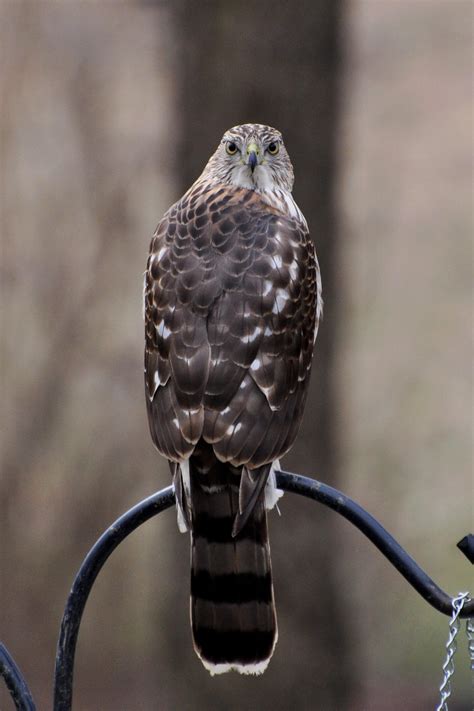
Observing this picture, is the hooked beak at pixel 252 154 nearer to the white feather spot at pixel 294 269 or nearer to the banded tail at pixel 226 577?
the white feather spot at pixel 294 269

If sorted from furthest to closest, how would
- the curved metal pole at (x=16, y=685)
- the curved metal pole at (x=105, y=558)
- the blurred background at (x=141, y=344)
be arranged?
the blurred background at (x=141, y=344) < the curved metal pole at (x=105, y=558) < the curved metal pole at (x=16, y=685)

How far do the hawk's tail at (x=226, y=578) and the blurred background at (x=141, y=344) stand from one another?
8.87 feet

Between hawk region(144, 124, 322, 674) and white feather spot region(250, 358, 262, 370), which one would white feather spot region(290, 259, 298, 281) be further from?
white feather spot region(250, 358, 262, 370)

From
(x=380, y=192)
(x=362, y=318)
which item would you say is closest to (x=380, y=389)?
(x=362, y=318)

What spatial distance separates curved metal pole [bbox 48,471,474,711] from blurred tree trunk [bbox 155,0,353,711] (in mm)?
3086

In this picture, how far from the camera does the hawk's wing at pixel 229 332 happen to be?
3.48 m

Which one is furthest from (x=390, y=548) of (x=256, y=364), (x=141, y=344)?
(x=141, y=344)

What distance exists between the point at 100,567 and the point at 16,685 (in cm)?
34

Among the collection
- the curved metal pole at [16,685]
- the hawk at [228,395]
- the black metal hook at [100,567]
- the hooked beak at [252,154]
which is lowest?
the curved metal pole at [16,685]

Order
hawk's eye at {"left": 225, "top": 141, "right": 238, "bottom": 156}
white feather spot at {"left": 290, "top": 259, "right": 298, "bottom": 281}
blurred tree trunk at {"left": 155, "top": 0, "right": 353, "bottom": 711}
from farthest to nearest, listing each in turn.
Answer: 1. blurred tree trunk at {"left": 155, "top": 0, "right": 353, "bottom": 711}
2. hawk's eye at {"left": 225, "top": 141, "right": 238, "bottom": 156}
3. white feather spot at {"left": 290, "top": 259, "right": 298, "bottom": 281}

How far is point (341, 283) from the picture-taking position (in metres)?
6.64

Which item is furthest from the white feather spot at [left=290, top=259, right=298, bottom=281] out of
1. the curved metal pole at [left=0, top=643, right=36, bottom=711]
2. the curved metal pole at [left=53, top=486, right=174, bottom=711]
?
the curved metal pole at [left=0, top=643, right=36, bottom=711]

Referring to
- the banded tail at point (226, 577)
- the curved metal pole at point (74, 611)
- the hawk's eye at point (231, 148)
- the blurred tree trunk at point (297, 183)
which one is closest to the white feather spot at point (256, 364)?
the banded tail at point (226, 577)

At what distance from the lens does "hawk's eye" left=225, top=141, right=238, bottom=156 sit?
4328 mm
